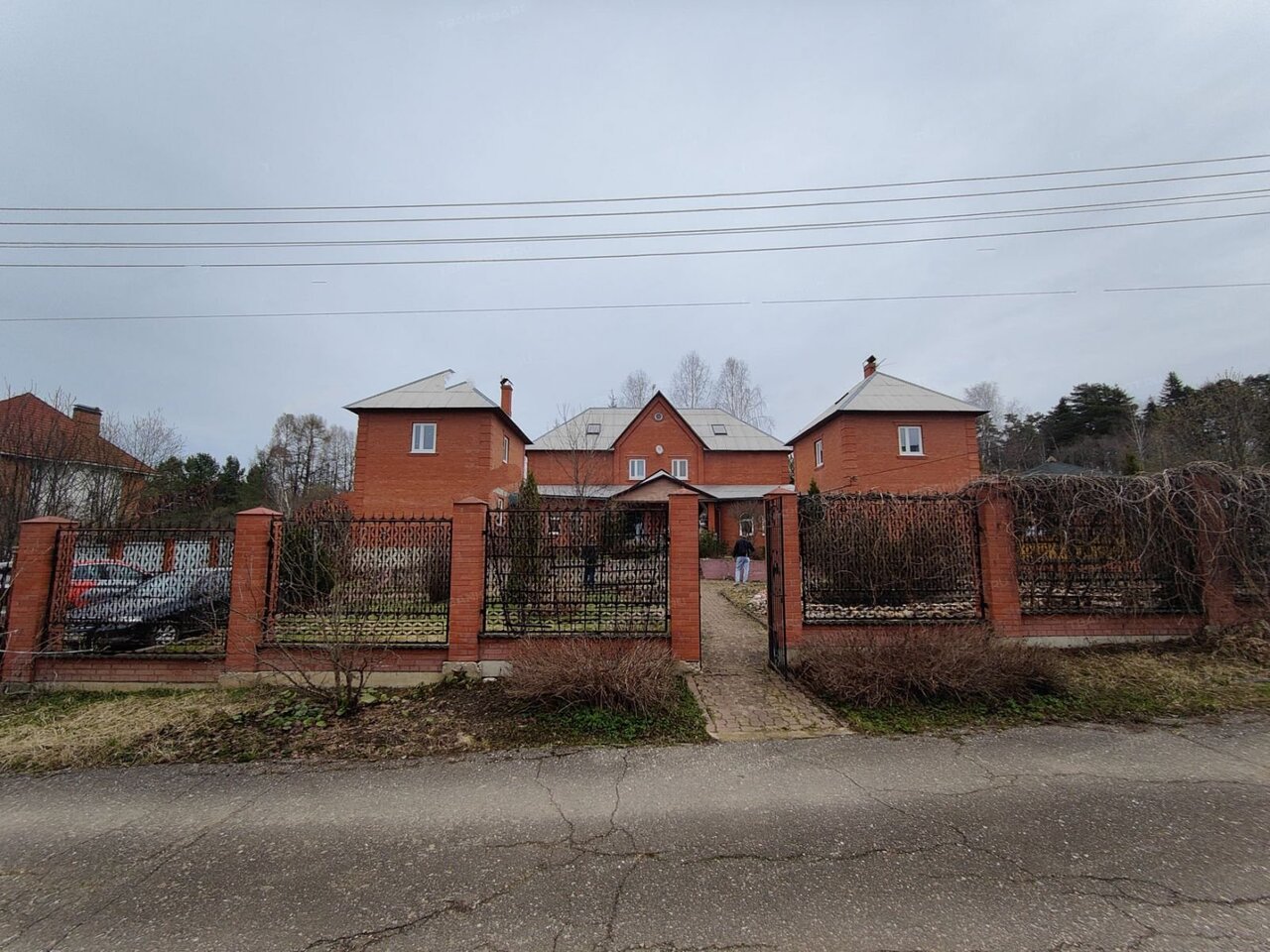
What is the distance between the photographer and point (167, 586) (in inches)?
265

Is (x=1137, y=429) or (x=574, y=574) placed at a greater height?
(x=1137, y=429)

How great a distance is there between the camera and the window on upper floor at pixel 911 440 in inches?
947

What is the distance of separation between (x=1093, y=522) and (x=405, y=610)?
979 centimetres

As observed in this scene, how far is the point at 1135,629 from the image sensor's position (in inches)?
292

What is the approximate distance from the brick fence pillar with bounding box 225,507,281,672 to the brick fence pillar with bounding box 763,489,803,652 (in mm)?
6674

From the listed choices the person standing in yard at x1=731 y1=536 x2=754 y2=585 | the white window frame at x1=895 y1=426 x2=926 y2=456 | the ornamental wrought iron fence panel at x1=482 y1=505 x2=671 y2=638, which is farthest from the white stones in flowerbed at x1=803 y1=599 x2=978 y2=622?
the white window frame at x1=895 y1=426 x2=926 y2=456

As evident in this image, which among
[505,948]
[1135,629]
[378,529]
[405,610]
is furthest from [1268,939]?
[378,529]

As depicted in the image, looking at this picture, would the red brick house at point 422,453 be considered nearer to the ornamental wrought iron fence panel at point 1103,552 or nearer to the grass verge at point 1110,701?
the ornamental wrought iron fence panel at point 1103,552

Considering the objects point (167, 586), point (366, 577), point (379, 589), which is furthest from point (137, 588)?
point (379, 589)

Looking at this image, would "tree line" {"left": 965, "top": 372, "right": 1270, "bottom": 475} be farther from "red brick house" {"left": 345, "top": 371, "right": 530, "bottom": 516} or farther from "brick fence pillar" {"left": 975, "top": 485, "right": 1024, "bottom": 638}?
"red brick house" {"left": 345, "top": 371, "right": 530, "bottom": 516}

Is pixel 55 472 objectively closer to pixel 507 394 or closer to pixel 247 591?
pixel 247 591

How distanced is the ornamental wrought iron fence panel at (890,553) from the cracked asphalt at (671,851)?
2.73 m

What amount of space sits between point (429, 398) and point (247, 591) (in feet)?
60.5

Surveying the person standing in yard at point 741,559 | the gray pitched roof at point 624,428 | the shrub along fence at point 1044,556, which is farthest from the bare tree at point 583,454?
the shrub along fence at point 1044,556
